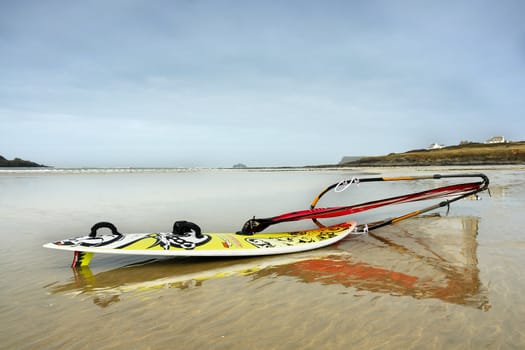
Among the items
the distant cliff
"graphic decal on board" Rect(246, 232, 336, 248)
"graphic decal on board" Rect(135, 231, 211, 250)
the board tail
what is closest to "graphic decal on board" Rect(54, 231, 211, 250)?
"graphic decal on board" Rect(135, 231, 211, 250)

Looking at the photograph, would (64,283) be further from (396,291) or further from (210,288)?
(396,291)

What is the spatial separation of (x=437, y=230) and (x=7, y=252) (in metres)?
8.56

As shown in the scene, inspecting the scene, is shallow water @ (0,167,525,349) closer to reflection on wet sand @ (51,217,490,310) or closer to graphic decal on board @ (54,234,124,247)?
reflection on wet sand @ (51,217,490,310)

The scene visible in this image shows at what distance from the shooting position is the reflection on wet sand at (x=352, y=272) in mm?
3799

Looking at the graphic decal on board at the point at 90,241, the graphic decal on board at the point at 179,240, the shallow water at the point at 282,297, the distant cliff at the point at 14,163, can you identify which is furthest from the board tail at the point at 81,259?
the distant cliff at the point at 14,163

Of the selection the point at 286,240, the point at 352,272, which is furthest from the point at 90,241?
the point at 352,272

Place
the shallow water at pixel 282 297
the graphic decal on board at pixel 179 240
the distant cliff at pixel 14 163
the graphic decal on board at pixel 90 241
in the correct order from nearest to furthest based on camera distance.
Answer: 1. the shallow water at pixel 282 297
2. the graphic decal on board at pixel 90 241
3. the graphic decal on board at pixel 179 240
4. the distant cliff at pixel 14 163

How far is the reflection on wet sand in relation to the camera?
380cm

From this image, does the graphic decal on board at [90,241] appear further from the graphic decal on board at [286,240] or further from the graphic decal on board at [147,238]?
the graphic decal on board at [286,240]

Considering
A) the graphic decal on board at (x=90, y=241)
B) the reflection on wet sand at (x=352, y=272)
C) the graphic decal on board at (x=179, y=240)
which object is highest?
the graphic decal on board at (x=90, y=241)

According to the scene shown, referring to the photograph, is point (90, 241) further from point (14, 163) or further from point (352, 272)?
point (14, 163)

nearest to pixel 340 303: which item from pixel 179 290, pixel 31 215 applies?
pixel 179 290

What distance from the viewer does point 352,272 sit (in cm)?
448

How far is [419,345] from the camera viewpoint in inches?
103
